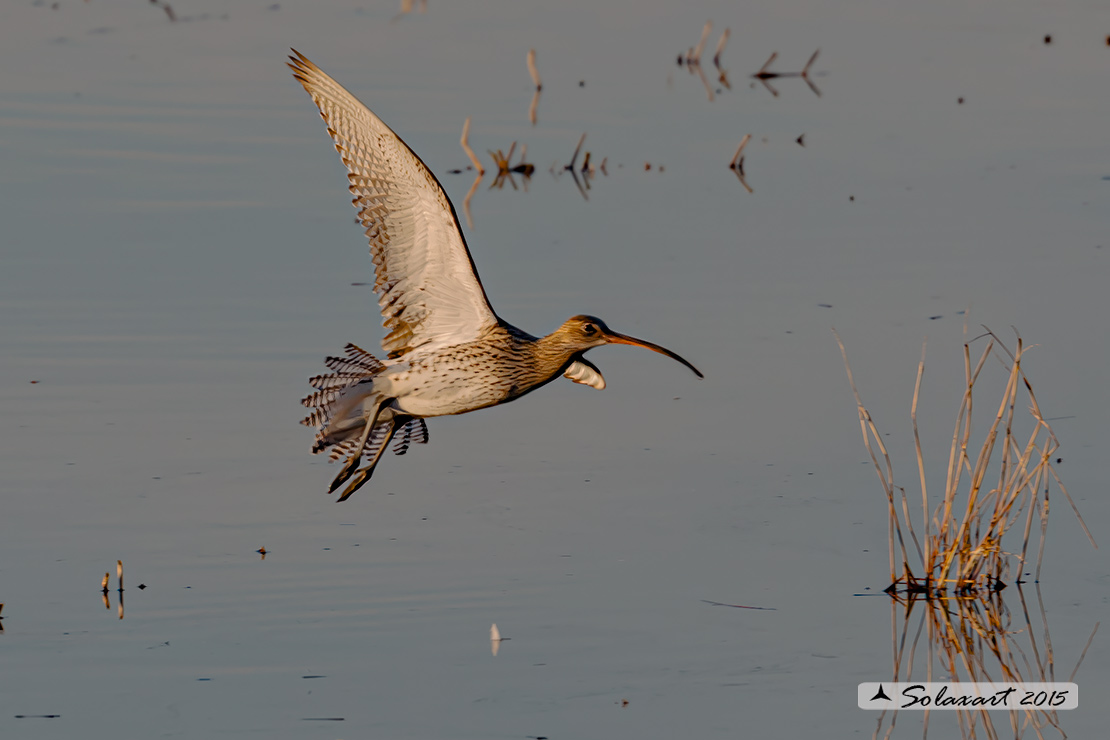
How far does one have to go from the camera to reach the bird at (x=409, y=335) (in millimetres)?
6871

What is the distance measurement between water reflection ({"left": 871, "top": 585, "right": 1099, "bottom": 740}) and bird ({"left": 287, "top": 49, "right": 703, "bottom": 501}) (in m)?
1.75

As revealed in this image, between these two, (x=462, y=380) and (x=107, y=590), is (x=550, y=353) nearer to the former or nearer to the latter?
(x=462, y=380)

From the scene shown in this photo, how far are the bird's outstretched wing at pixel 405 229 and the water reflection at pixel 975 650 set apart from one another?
201 cm

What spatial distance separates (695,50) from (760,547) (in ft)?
33.1

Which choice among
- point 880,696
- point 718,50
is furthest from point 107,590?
point 718,50

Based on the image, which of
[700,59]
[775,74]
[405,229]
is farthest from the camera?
Result: [700,59]

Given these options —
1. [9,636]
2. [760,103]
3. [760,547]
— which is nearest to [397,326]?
[760,547]

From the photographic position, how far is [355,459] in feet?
23.3

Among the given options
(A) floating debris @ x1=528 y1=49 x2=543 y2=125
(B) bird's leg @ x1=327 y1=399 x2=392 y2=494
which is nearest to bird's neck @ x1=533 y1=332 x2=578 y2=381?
(B) bird's leg @ x1=327 y1=399 x2=392 y2=494

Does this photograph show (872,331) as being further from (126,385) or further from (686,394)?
(126,385)

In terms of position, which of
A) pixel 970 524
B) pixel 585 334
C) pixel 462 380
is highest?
pixel 585 334

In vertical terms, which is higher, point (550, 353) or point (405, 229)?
point (405, 229)

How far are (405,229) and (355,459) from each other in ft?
2.96

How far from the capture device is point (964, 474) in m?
7.35
